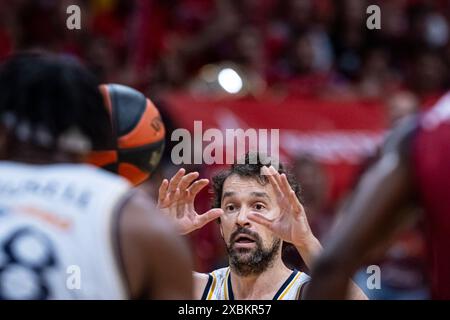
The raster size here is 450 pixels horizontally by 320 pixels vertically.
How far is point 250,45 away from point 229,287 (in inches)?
285

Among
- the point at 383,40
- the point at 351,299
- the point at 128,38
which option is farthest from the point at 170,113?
the point at 351,299

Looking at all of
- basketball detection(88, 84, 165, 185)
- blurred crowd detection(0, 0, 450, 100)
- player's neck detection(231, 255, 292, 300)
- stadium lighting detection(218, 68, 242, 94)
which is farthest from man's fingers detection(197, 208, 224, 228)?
stadium lighting detection(218, 68, 242, 94)

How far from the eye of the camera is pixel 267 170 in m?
3.69

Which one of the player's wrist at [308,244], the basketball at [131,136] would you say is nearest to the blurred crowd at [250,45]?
the basketball at [131,136]

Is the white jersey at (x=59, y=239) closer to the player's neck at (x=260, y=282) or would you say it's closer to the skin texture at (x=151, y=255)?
the skin texture at (x=151, y=255)

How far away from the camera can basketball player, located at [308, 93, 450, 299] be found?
273 centimetres

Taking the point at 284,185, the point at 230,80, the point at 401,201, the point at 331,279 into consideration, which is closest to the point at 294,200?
the point at 284,185

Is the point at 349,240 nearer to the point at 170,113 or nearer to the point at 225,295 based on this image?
the point at 225,295

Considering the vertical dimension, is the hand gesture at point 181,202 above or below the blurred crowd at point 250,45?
below

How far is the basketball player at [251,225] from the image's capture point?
11.8 feet

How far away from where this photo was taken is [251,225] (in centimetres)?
364

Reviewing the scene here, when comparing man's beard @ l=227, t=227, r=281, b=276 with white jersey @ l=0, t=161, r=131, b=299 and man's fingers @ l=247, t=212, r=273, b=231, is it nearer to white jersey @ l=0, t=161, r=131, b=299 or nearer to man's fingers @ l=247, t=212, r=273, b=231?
man's fingers @ l=247, t=212, r=273, b=231

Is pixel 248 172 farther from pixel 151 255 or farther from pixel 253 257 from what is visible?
pixel 151 255

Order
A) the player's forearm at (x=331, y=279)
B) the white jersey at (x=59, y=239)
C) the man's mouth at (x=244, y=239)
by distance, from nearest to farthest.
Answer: the white jersey at (x=59, y=239)
the player's forearm at (x=331, y=279)
the man's mouth at (x=244, y=239)
